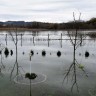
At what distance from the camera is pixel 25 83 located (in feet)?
30.7

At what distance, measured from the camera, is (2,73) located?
1136cm

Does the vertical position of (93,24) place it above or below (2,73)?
above

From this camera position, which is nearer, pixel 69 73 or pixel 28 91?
pixel 28 91

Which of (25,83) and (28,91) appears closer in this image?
(28,91)

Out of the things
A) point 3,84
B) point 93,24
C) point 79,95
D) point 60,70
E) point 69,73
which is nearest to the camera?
point 79,95

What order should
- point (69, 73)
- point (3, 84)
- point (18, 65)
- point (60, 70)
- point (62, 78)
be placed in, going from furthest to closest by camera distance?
1. point (18, 65)
2. point (60, 70)
3. point (69, 73)
4. point (62, 78)
5. point (3, 84)

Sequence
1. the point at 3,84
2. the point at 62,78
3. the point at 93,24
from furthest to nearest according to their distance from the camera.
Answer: the point at 93,24 → the point at 62,78 → the point at 3,84

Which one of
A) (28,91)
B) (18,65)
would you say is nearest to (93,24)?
(18,65)

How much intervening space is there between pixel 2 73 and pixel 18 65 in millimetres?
2220

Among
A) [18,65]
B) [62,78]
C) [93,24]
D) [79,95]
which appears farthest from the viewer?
[93,24]

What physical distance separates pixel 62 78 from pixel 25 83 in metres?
2.04

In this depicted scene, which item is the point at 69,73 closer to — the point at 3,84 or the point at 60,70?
the point at 60,70

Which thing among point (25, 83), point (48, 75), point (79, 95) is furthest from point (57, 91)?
point (48, 75)

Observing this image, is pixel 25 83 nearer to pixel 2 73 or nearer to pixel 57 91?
pixel 57 91
